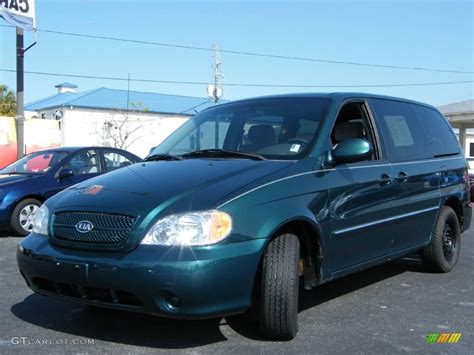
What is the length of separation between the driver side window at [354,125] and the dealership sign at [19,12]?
1439cm

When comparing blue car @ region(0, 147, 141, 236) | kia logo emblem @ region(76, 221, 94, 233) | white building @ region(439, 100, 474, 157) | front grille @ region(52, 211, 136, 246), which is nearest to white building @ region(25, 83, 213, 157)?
white building @ region(439, 100, 474, 157)

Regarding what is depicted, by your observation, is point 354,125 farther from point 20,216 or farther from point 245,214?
point 20,216

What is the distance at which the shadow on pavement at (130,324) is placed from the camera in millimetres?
3820

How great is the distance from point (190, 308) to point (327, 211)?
4.36ft

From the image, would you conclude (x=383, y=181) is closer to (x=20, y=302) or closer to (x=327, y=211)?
(x=327, y=211)

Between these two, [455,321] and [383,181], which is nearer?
[455,321]

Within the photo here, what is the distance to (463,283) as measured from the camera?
18.7 ft

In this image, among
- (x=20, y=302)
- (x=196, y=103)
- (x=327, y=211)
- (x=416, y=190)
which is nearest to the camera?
(x=327, y=211)

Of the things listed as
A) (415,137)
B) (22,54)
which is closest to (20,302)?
(415,137)

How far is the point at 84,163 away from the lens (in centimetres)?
934

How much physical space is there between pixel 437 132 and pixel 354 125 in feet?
5.66

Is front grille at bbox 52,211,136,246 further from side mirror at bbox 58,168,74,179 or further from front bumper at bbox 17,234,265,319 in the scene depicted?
side mirror at bbox 58,168,74,179

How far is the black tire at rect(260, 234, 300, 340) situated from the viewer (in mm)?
3604

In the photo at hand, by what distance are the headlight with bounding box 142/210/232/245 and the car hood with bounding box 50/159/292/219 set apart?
6 centimetres
